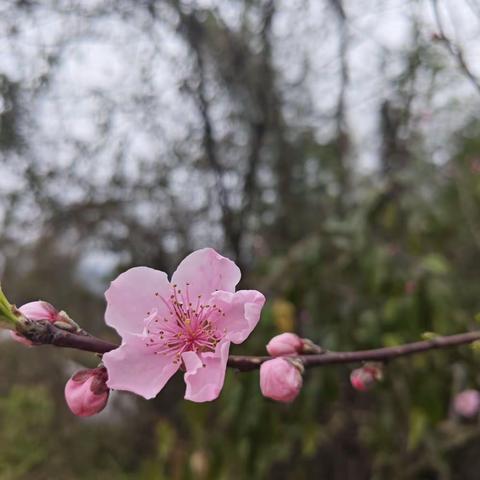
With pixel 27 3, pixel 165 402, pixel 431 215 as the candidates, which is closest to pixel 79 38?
pixel 27 3

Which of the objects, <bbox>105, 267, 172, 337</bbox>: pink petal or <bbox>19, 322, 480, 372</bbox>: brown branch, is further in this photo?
<bbox>105, 267, 172, 337</bbox>: pink petal

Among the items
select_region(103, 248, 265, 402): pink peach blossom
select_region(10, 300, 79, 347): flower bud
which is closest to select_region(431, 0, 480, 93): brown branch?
select_region(103, 248, 265, 402): pink peach blossom

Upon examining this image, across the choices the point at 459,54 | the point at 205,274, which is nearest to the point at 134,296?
the point at 205,274

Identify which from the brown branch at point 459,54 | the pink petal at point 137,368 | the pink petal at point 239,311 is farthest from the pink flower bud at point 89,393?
the brown branch at point 459,54

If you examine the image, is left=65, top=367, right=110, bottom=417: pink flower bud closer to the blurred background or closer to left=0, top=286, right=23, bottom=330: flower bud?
left=0, top=286, right=23, bottom=330: flower bud

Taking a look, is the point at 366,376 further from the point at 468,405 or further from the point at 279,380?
the point at 468,405

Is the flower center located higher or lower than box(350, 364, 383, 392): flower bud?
higher

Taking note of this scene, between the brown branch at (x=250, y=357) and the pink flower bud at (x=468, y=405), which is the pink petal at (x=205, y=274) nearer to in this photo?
the brown branch at (x=250, y=357)

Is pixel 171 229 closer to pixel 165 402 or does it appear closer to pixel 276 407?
pixel 165 402
